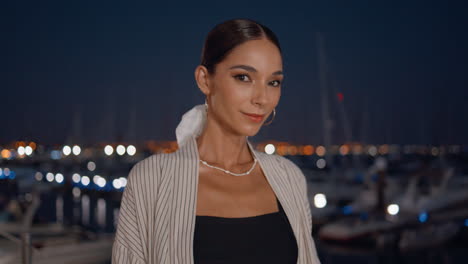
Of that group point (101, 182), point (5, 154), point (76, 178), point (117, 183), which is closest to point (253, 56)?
point (117, 183)

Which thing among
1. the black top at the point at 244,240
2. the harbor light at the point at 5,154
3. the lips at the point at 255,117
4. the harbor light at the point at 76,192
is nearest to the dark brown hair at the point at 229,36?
the lips at the point at 255,117

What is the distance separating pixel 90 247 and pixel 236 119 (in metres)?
5.85

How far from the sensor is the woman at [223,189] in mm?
1707

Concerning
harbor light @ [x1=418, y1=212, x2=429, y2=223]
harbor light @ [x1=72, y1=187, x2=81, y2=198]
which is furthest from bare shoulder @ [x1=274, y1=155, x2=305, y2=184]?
→ harbor light @ [x1=72, y1=187, x2=81, y2=198]

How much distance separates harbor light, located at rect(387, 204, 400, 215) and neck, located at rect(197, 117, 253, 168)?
20.6 metres

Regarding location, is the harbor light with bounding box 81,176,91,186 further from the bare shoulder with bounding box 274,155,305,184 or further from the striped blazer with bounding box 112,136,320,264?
the striped blazer with bounding box 112,136,320,264

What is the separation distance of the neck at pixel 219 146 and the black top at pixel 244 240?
1.08 feet

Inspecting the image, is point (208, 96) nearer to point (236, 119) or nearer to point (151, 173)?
point (236, 119)

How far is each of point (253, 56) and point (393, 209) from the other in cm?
2136

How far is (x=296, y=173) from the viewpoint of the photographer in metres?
2.15

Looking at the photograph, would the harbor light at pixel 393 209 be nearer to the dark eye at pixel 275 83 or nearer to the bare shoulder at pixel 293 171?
the bare shoulder at pixel 293 171

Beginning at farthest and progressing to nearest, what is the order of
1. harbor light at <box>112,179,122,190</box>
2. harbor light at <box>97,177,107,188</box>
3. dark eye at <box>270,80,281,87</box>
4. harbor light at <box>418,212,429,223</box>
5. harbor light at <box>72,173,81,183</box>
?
harbor light at <box>72,173,81,183</box>
harbor light at <box>97,177,107,188</box>
harbor light at <box>112,179,122,190</box>
harbor light at <box>418,212,429,223</box>
dark eye at <box>270,80,281,87</box>

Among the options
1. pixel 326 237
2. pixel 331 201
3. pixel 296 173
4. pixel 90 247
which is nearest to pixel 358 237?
pixel 326 237

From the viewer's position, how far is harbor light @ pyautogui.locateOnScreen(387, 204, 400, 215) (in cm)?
2094
